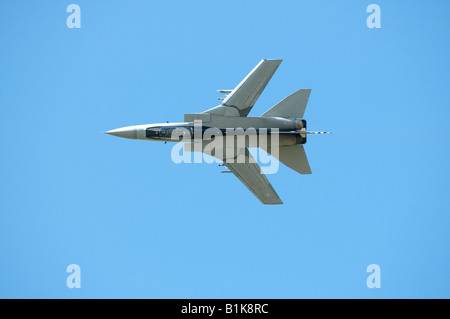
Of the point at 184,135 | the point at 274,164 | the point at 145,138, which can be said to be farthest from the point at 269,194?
the point at 145,138

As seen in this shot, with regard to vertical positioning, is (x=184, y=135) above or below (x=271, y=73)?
below

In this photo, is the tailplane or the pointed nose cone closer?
the pointed nose cone

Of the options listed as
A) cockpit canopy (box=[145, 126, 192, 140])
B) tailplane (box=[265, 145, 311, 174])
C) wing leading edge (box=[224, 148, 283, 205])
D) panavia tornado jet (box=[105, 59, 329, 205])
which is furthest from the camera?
tailplane (box=[265, 145, 311, 174])

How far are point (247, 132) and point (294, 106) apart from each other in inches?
97.9

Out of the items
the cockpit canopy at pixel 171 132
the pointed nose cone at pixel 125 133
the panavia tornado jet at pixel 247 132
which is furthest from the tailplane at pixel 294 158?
the pointed nose cone at pixel 125 133

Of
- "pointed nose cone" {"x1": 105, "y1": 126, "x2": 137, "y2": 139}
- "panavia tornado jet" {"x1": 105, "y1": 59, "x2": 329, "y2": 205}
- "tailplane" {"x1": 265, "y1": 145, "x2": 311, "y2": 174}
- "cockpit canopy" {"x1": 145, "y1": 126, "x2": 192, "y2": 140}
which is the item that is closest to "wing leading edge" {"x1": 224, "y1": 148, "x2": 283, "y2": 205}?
"panavia tornado jet" {"x1": 105, "y1": 59, "x2": 329, "y2": 205}

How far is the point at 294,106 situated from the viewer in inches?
932

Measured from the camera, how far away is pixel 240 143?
23281mm

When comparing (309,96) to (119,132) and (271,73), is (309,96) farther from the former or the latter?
(119,132)

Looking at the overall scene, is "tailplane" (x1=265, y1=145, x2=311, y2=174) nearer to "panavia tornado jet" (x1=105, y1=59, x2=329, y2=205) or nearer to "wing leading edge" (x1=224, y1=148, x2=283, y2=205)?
"panavia tornado jet" (x1=105, y1=59, x2=329, y2=205)

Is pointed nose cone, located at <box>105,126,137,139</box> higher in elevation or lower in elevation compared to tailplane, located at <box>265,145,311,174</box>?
higher

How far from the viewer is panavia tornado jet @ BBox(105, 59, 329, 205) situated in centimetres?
2308

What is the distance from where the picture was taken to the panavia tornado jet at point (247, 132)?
75.7 feet

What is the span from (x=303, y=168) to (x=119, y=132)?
8.30 m
